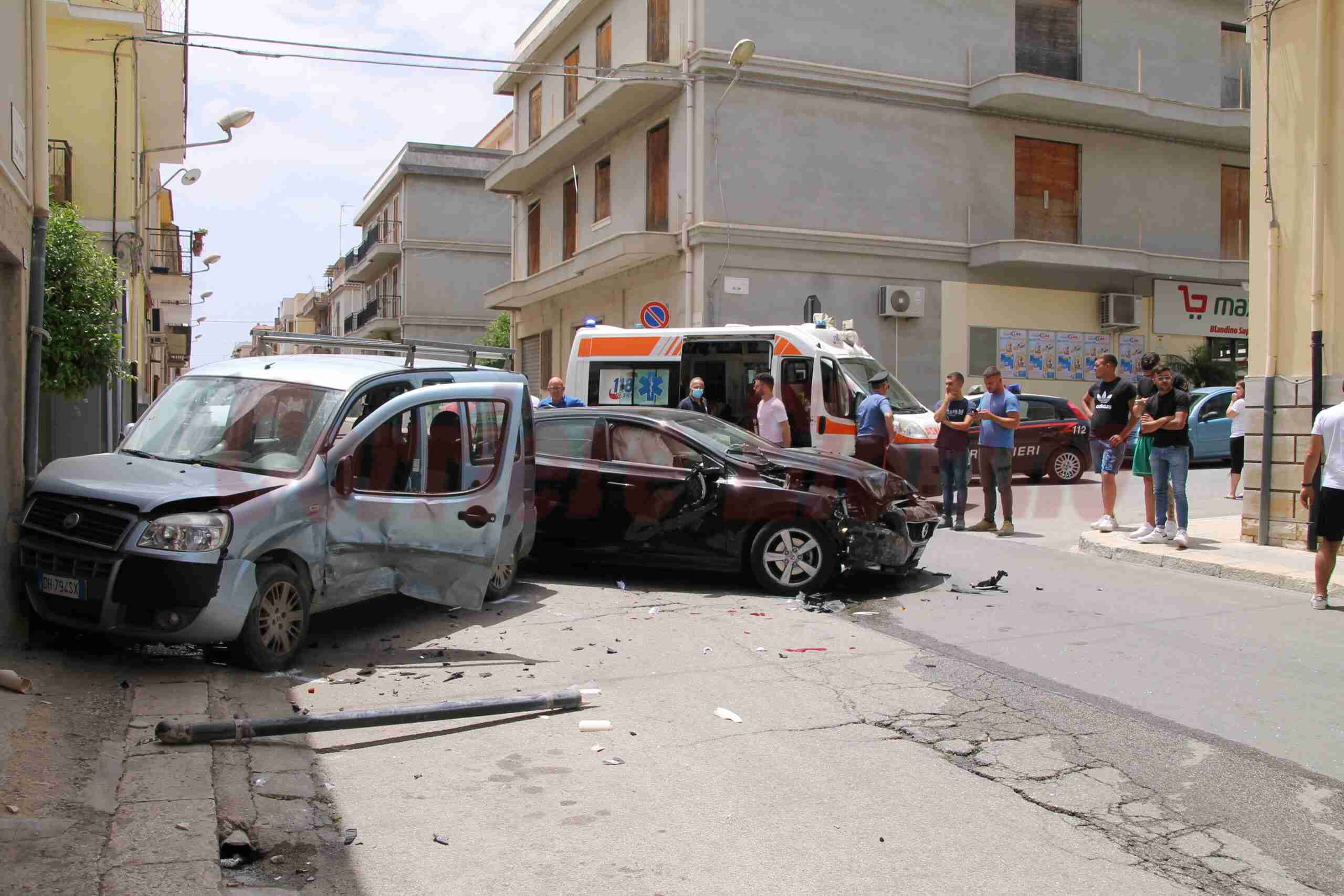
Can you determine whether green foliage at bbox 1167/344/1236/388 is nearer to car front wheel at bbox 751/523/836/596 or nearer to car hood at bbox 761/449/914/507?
car hood at bbox 761/449/914/507

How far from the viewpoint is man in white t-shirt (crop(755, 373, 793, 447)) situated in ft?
44.3

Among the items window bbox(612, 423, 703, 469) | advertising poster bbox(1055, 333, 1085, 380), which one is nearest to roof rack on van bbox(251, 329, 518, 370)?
window bbox(612, 423, 703, 469)

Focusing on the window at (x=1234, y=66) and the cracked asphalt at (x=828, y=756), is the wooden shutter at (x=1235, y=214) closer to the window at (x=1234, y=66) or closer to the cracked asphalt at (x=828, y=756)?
the window at (x=1234, y=66)

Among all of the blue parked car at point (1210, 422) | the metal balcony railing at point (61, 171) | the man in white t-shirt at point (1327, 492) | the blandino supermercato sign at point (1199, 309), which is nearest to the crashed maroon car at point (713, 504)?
the man in white t-shirt at point (1327, 492)

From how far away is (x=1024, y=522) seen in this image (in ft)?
45.6

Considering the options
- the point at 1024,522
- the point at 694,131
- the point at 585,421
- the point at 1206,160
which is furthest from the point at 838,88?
the point at 585,421

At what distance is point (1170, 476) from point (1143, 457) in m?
0.37

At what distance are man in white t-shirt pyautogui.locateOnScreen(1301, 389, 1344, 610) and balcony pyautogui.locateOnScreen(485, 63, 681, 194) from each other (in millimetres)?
16180

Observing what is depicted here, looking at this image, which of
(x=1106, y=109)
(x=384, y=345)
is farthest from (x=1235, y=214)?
(x=384, y=345)

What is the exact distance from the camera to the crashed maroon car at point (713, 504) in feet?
29.5

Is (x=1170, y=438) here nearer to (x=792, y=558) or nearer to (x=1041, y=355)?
(x=792, y=558)

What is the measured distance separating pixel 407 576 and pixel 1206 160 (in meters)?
25.3

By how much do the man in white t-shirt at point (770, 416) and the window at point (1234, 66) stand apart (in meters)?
18.8

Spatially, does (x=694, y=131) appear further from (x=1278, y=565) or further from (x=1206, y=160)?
(x=1278, y=565)
